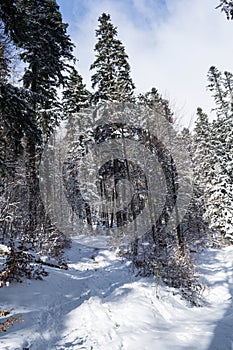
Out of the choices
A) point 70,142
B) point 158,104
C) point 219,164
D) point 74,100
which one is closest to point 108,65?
point 158,104

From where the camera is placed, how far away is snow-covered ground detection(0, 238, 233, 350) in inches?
179

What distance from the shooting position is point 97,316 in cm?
582

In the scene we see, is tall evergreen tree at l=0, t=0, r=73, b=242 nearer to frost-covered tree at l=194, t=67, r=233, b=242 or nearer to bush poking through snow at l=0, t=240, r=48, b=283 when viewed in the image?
bush poking through snow at l=0, t=240, r=48, b=283

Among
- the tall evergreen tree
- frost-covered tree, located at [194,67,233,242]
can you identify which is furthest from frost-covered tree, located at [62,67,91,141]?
frost-covered tree, located at [194,67,233,242]

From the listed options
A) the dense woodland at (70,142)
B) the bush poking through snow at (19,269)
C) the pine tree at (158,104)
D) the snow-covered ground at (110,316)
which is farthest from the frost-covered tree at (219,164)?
the bush poking through snow at (19,269)

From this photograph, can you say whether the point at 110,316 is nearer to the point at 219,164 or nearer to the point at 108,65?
the point at 108,65

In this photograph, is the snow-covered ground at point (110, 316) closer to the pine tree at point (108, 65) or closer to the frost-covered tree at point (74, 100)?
the pine tree at point (108, 65)

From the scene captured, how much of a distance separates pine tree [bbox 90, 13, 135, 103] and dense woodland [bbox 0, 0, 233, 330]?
0.07m

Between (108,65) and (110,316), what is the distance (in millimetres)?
16147

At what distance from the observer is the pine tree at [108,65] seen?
17422mm

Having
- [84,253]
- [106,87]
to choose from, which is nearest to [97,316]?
[84,253]

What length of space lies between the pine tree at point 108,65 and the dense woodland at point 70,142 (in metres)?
0.07

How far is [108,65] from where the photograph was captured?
57.5ft

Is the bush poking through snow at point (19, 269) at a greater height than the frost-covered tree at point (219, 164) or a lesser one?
lesser
